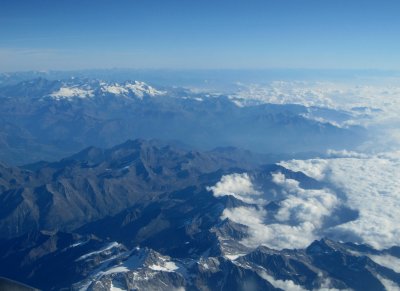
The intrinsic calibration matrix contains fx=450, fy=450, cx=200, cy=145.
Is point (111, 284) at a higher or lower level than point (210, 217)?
higher

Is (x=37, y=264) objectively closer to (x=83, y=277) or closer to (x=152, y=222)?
(x=83, y=277)

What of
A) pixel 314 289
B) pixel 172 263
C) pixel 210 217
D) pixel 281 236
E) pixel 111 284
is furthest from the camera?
pixel 210 217

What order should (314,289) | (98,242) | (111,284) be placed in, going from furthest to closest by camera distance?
(98,242) < (314,289) < (111,284)

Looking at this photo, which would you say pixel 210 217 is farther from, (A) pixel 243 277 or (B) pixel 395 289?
(B) pixel 395 289

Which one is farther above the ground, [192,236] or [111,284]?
[111,284]

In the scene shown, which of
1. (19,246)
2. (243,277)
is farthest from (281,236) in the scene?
(19,246)

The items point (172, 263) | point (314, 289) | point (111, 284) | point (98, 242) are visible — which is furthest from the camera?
point (98, 242)

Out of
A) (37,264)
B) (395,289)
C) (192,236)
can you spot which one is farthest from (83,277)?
(395,289)

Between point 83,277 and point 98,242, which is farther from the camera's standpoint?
point 98,242

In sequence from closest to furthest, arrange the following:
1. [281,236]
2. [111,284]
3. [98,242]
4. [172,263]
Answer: [111,284] < [172,263] < [98,242] < [281,236]
